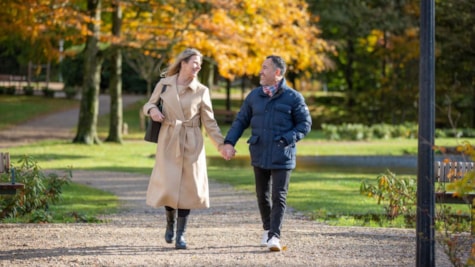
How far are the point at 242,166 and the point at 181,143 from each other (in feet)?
52.9

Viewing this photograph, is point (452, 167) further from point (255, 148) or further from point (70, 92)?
→ point (70, 92)

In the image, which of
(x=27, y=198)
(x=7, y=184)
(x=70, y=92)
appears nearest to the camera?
(x=7, y=184)

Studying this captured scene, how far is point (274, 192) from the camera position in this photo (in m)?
9.38

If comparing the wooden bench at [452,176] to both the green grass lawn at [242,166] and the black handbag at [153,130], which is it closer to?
the green grass lawn at [242,166]

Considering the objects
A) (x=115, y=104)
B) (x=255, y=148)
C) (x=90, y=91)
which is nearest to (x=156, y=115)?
(x=255, y=148)

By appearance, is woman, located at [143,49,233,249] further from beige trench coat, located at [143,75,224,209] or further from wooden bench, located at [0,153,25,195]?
wooden bench, located at [0,153,25,195]

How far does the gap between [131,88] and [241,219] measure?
4898 cm

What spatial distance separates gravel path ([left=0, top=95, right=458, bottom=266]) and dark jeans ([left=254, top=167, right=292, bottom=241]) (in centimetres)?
26

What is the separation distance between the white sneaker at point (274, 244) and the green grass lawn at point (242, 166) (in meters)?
2.08

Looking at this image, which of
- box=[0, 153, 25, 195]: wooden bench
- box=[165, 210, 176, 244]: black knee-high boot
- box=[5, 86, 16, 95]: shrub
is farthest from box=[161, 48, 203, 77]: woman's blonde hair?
box=[5, 86, 16, 95]: shrub

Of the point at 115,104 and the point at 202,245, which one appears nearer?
the point at 202,245

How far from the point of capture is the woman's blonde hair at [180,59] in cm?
941

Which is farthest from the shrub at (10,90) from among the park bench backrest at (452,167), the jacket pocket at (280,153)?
the jacket pocket at (280,153)

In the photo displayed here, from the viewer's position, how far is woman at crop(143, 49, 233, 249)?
9422mm
